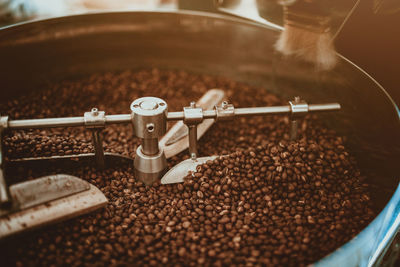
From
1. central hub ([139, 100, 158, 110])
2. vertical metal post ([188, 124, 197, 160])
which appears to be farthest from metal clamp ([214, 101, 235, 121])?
central hub ([139, 100, 158, 110])

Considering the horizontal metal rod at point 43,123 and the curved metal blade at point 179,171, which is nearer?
the horizontal metal rod at point 43,123

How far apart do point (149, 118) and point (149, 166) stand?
0.70 feet

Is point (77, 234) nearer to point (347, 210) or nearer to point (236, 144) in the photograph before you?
point (236, 144)

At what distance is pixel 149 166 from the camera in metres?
1.18

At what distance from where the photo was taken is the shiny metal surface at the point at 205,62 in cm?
120

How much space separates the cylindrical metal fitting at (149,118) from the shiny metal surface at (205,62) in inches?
2.2

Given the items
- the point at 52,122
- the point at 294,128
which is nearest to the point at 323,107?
the point at 294,128

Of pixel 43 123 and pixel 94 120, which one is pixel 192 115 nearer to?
pixel 94 120

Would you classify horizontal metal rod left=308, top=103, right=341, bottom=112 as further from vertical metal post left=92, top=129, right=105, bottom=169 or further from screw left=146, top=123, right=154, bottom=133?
vertical metal post left=92, top=129, right=105, bottom=169

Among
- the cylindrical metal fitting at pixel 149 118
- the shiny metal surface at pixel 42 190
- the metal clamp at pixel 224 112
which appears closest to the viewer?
the shiny metal surface at pixel 42 190

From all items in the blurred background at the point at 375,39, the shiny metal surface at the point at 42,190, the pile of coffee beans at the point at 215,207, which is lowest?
the pile of coffee beans at the point at 215,207

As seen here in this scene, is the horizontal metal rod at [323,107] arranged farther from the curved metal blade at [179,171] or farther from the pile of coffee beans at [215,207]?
the curved metal blade at [179,171]

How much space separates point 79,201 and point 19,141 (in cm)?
46

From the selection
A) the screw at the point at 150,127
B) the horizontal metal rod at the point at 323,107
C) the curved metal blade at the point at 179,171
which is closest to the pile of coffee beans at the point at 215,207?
the curved metal blade at the point at 179,171
